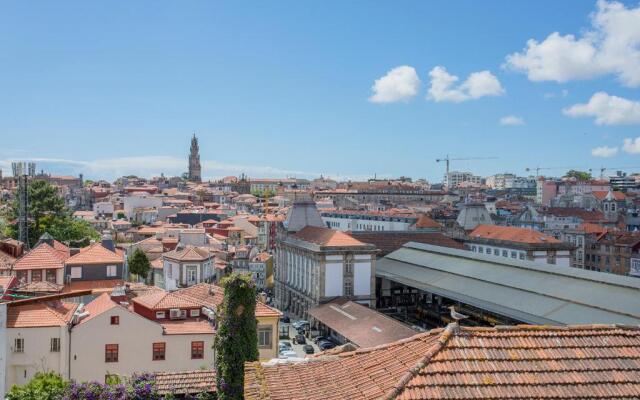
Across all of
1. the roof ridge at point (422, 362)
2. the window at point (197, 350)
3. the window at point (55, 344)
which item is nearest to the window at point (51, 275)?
the window at point (55, 344)

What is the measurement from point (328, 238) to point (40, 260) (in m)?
25.8

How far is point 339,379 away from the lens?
9.37m

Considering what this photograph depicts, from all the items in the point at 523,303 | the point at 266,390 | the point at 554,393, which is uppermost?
the point at 554,393

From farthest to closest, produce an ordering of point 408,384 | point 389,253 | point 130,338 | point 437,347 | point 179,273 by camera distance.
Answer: point 389,253, point 179,273, point 130,338, point 437,347, point 408,384

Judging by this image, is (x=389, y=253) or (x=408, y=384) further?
(x=389, y=253)

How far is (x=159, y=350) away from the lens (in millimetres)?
27516

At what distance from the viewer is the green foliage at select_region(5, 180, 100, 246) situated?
71.2 metres

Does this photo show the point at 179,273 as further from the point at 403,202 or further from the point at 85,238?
the point at 403,202

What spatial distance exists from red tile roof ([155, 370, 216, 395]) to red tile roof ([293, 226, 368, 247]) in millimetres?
32560

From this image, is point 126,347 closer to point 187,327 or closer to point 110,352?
point 110,352

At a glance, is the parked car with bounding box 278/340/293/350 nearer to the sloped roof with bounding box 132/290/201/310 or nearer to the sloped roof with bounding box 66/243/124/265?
the sloped roof with bounding box 66/243/124/265

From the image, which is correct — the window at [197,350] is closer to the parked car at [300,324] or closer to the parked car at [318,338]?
the parked car at [318,338]

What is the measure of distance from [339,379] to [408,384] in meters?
1.92

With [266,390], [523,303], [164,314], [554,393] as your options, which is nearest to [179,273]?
[164,314]
